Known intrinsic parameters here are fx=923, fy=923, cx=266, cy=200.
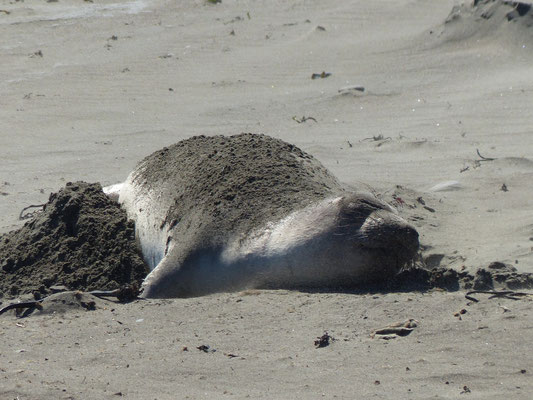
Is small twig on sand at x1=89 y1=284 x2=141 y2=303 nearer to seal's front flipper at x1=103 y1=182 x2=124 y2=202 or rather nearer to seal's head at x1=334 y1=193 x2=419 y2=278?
seal's head at x1=334 y1=193 x2=419 y2=278

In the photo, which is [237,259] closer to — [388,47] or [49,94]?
[49,94]

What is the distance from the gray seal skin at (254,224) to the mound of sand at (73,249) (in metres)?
0.15

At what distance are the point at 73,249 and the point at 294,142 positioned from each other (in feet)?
11.5

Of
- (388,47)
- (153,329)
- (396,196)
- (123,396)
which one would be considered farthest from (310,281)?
(388,47)

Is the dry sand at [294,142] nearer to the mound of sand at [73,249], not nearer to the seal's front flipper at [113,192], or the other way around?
the mound of sand at [73,249]

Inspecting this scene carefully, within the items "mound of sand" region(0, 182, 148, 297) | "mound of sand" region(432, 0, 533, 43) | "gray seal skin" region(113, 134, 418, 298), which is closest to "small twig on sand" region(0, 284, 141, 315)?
"gray seal skin" region(113, 134, 418, 298)

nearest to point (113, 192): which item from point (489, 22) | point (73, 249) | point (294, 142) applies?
point (73, 249)

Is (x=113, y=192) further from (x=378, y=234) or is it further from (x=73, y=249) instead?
(x=378, y=234)

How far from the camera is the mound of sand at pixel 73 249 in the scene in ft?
17.5

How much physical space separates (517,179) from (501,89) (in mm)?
3030

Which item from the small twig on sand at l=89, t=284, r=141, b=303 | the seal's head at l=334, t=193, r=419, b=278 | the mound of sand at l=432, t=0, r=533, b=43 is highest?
the mound of sand at l=432, t=0, r=533, b=43

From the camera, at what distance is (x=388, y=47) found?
1159 centimetres

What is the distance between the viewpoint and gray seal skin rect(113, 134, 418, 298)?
4.58 meters

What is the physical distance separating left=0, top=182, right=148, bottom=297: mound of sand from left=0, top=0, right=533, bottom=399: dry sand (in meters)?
0.69
